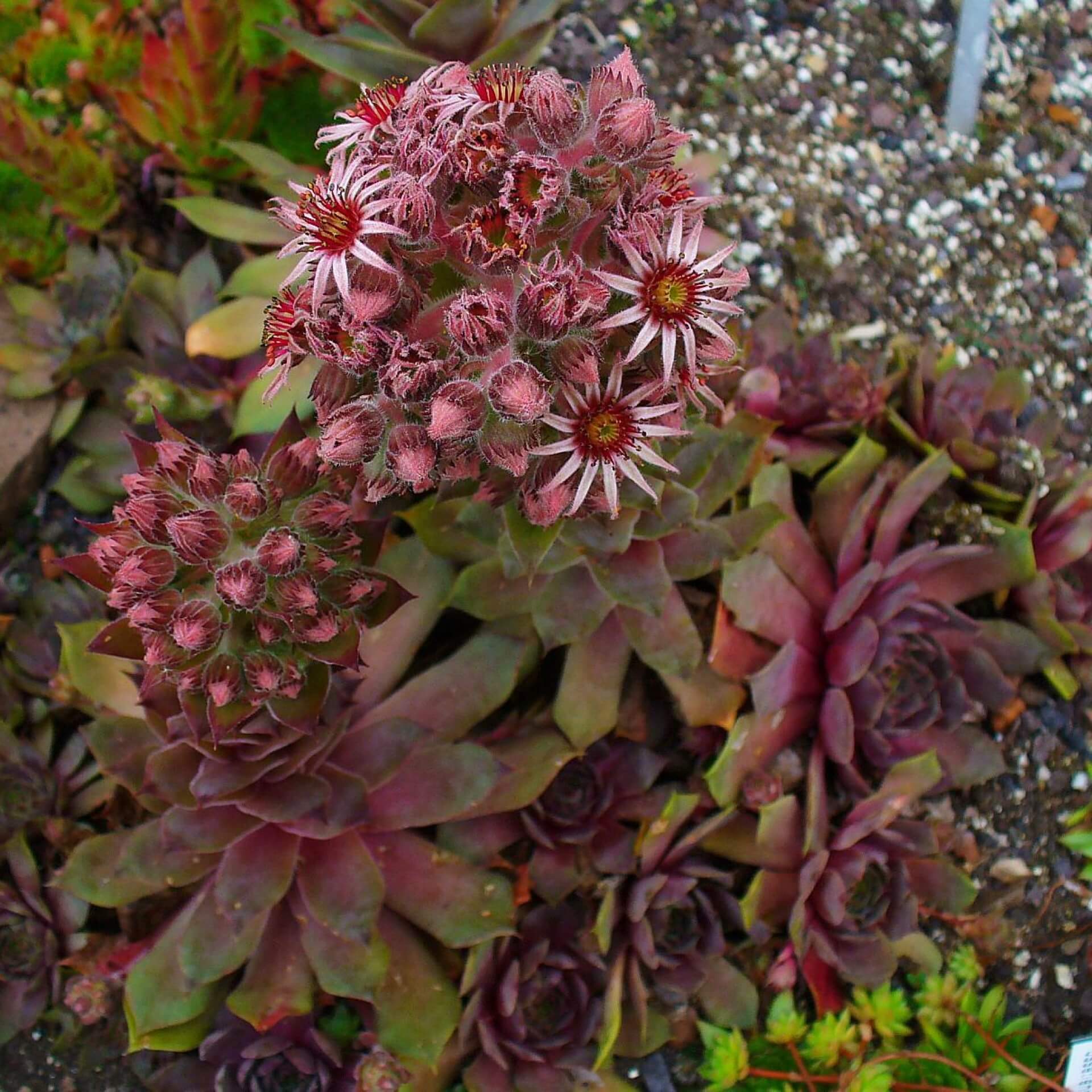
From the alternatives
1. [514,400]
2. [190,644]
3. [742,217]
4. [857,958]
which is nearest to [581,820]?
[857,958]

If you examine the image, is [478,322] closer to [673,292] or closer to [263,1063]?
[673,292]

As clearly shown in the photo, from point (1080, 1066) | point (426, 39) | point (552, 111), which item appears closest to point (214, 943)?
point (552, 111)

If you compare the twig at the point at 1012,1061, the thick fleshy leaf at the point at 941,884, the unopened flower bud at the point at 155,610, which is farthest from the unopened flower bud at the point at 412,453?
the twig at the point at 1012,1061

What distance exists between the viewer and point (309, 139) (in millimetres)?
2648

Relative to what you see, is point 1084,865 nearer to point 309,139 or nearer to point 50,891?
point 50,891

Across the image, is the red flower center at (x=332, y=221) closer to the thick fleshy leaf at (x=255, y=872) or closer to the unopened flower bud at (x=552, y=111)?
the unopened flower bud at (x=552, y=111)

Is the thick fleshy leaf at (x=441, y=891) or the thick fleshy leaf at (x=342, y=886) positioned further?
the thick fleshy leaf at (x=441, y=891)

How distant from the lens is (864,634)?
2.07 meters

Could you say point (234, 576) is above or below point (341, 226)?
below

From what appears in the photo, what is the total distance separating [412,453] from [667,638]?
798mm

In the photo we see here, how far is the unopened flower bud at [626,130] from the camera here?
4.49ft

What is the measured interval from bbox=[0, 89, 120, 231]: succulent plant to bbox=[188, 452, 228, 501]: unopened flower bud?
51.3 inches

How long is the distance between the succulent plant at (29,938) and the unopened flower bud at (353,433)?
1.31 m

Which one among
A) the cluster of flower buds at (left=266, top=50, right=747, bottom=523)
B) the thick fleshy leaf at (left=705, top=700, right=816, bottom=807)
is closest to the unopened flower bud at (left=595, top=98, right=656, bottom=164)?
the cluster of flower buds at (left=266, top=50, right=747, bottom=523)
